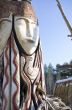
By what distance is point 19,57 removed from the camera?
924 centimetres

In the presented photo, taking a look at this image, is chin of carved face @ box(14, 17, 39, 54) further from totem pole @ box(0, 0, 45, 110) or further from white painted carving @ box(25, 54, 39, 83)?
white painted carving @ box(25, 54, 39, 83)

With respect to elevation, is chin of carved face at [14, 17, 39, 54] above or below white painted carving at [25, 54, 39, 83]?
above

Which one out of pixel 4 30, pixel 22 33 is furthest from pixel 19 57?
pixel 4 30

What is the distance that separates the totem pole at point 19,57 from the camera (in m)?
8.95

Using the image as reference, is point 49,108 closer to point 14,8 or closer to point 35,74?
point 35,74

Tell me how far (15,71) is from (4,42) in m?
0.87

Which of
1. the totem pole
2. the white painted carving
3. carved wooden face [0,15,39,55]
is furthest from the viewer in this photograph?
carved wooden face [0,15,39,55]

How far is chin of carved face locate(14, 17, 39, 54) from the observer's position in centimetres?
938

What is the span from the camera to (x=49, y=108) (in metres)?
9.77

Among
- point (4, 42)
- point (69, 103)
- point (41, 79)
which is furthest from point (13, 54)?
point (69, 103)

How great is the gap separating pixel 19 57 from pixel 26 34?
0.67 meters

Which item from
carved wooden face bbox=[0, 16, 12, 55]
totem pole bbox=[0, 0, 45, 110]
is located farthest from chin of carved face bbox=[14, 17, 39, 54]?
carved wooden face bbox=[0, 16, 12, 55]

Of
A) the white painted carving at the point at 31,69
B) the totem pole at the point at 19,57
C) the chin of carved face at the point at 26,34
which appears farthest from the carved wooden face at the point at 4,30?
the white painted carving at the point at 31,69

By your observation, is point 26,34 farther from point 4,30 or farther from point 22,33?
point 4,30
